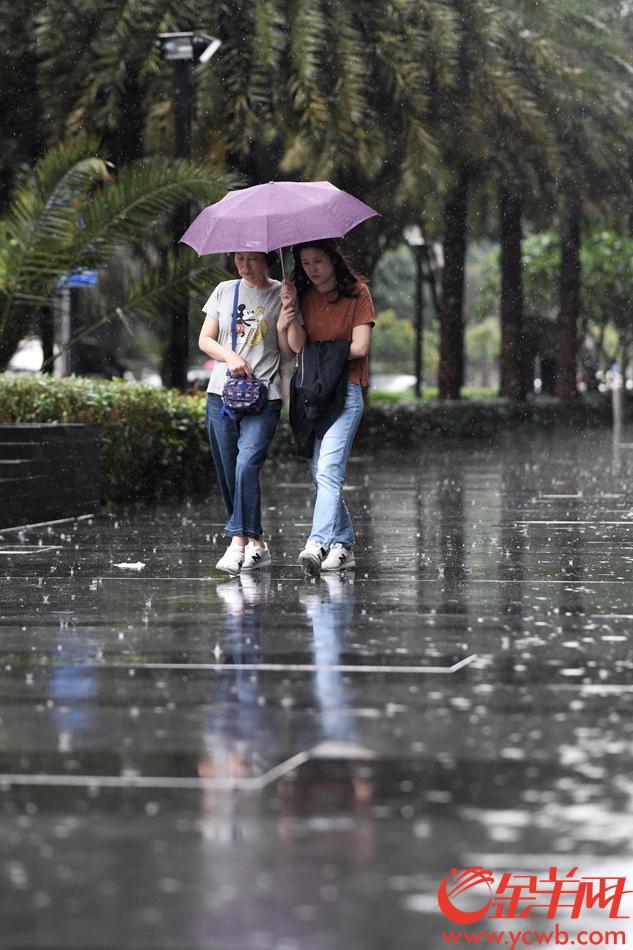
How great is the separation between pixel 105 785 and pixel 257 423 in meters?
5.43

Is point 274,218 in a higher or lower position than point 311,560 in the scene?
higher

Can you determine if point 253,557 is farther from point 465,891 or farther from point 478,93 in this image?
point 478,93

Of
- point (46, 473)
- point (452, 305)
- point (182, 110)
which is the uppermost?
point (182, 110)

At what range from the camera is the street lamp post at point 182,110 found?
18.6 m

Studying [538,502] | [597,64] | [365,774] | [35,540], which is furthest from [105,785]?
[597,64]

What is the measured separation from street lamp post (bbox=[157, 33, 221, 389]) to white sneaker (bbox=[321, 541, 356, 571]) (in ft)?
26.8

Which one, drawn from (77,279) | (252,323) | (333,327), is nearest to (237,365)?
(252,323)

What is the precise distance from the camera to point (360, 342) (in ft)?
32.6

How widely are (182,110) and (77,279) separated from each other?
7.89ft

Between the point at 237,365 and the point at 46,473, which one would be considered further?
the point at 46,473

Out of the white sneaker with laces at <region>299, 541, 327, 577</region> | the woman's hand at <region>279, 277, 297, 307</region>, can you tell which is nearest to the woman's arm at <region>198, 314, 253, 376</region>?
the woman's hand at <region>279, 277, 297, 307</region>

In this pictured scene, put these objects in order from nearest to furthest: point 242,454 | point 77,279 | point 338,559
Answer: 1. point 242,454
2. point 338,559
3. point 77,279

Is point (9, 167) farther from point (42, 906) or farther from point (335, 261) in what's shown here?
point (42, 906)
